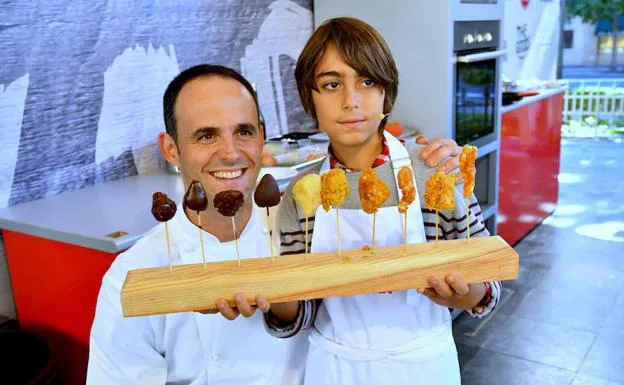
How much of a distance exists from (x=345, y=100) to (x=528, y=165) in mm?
3921

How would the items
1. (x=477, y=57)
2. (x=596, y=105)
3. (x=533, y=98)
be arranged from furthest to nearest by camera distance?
1. (x=596, y=105)
2. (x=533, y=98)
3. (x=477, y=57)

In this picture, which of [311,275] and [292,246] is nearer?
[311,275]

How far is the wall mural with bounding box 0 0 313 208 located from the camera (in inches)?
99.1

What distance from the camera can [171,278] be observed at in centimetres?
134

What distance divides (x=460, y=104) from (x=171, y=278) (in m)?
2.88

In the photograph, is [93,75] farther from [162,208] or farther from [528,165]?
[528,165]

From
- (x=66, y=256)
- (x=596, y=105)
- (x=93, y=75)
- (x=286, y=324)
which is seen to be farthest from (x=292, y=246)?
(x=596, y=105)

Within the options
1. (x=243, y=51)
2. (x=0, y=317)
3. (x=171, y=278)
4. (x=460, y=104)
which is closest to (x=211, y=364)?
(x=171, y=278)

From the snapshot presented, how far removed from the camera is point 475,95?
156 inches

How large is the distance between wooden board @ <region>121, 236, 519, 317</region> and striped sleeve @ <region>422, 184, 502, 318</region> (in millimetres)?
112

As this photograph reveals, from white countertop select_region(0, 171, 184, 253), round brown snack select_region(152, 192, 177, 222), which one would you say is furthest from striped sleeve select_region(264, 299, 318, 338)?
white countertop select_region(0, 171, 184, 253)

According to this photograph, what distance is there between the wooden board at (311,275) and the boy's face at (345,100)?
0.31 meters

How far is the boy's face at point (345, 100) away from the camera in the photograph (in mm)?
1513

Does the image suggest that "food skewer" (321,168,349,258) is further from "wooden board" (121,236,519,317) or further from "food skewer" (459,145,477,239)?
"food skewer" (459,145,477,239)
